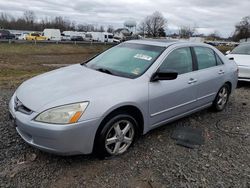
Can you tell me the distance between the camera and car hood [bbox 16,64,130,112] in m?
2.96

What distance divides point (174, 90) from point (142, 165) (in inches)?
49.4

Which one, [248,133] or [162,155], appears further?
[248,133]

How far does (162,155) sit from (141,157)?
0.30 metres

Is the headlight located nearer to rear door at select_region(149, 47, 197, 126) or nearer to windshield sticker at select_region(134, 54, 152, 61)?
rear door at select_region(149, 47, 197, 126)

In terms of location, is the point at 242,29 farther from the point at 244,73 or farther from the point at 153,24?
the point at 244,73

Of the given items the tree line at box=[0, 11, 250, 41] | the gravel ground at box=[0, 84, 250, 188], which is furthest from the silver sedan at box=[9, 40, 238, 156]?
the tree line at box=[0, 11, 250, 41]

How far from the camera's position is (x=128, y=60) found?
13.0ft

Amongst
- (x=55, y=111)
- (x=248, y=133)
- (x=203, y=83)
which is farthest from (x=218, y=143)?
(x=55, y=111)

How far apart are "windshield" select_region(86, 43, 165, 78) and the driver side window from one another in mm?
176

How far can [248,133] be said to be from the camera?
4.34 metres

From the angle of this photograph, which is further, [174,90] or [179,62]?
[179,62]

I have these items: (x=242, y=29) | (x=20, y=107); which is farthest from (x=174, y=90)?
(x=242, y=29)

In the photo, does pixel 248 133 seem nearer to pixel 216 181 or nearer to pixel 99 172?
pixel 216 181

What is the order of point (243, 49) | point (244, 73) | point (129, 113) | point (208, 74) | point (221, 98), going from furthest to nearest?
point (243, 49) < point (244, 73) < point (221, 98) < point (208, 74) < point (129, 113)
